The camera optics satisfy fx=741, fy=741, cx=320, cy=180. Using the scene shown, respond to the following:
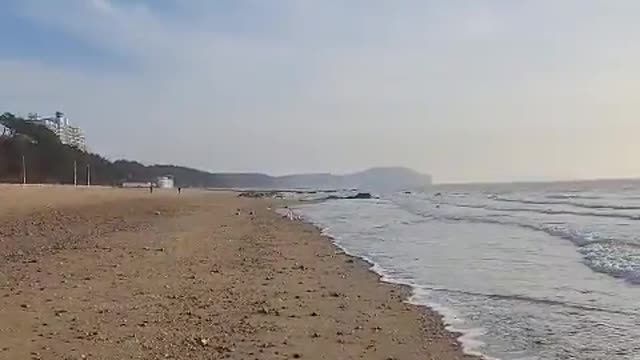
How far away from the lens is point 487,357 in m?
7.15

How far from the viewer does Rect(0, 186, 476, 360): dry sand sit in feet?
23.1

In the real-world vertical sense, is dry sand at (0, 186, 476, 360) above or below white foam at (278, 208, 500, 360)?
above

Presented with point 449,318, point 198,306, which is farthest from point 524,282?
point 198,306

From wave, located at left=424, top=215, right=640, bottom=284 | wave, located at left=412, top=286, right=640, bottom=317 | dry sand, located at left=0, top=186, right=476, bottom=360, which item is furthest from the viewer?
wave, located at left=424, top=215, right=640, bottom=284

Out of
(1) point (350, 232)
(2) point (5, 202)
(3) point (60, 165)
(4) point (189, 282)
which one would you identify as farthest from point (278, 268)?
(3) point (60, 165)

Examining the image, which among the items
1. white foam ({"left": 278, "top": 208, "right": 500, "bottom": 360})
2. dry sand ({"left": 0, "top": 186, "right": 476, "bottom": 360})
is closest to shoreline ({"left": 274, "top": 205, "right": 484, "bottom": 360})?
white foam ({"left": 278, "top": 208, "right": 500, "bottom": 360})

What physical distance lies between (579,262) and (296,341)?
970 cm

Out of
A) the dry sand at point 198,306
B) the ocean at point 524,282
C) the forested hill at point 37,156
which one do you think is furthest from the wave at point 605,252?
the forested hill at point 37,156

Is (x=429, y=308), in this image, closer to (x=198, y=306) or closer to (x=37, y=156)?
(x=198, y=306)

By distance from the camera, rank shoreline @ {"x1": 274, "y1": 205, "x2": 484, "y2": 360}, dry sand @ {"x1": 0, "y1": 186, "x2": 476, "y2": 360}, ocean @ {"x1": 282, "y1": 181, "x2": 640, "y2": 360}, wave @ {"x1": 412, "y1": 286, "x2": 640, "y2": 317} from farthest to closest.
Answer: wave @ {"x1": 412, "y1": 286, "x2": 640, "y2": 317}
ocean @ {"x1": 282, "y1": 181, "x2": 640, "y2": 360}
shoreline @ {"x1": 274, "y1": 205, "x2": 484, "y2": 360}
dry sand @ {"x1": 0, "y1": 186, "x2": 476, "y2": 360}

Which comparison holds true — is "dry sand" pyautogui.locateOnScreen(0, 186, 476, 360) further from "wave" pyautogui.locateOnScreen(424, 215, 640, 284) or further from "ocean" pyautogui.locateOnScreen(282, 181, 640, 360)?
"wave" pyautogui.locateOnScreen(424, 215, 640, 284)

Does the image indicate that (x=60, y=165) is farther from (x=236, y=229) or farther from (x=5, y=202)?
(x=236, y=229)

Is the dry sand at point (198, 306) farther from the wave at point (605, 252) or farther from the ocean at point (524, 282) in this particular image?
the wave at point (605, 252)

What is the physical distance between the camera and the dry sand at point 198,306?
703 cm
